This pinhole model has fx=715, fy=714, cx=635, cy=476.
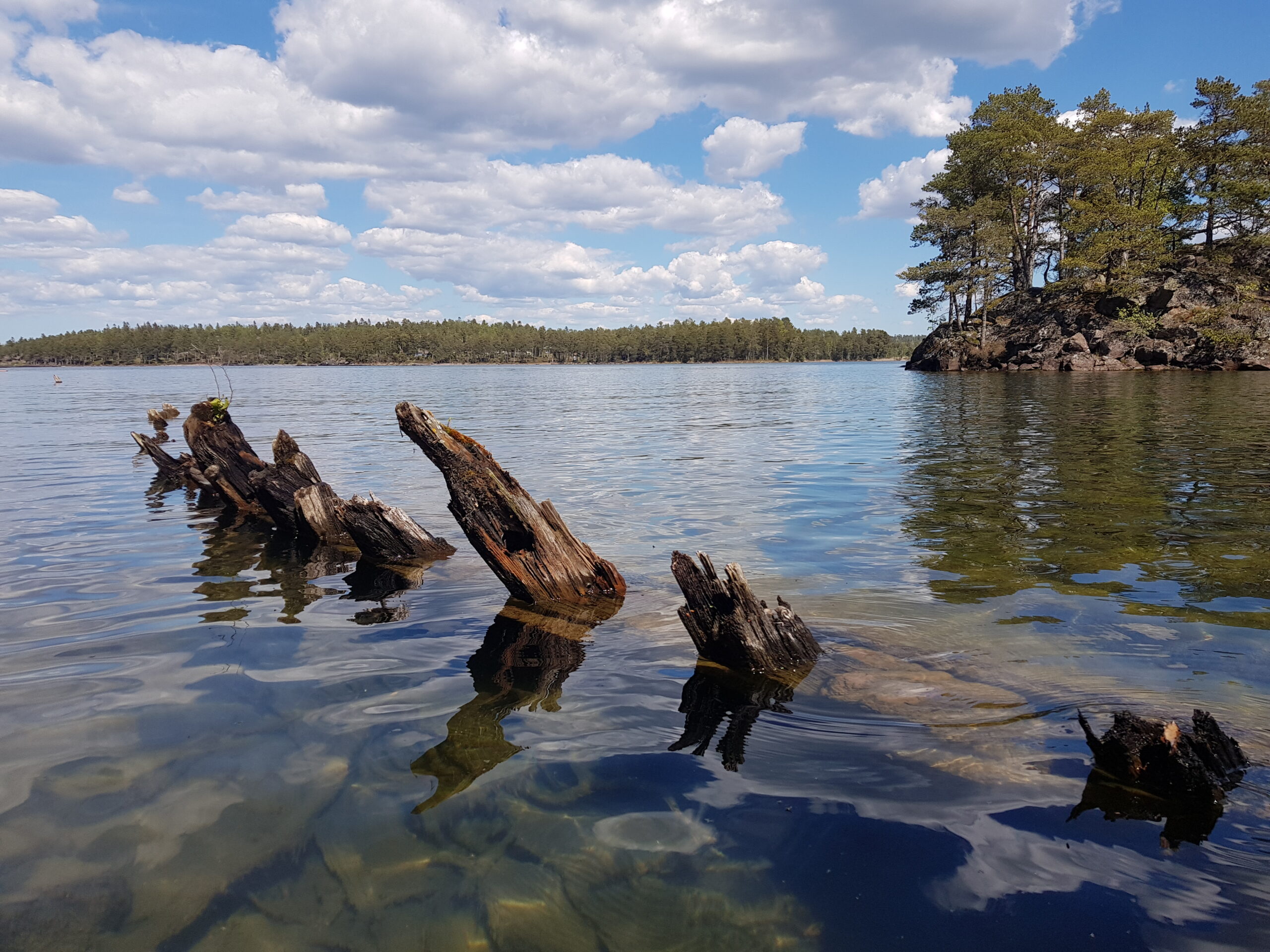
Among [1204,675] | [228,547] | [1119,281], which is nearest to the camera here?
[1204,675]

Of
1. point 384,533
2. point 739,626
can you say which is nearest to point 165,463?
point 384,533

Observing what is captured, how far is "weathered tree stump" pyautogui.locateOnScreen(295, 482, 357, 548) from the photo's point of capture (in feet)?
37.4

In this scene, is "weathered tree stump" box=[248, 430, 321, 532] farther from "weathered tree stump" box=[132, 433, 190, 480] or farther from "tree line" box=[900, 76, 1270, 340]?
"tree line" box=[900, 76, 1270, 340]

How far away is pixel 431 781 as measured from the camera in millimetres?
4531

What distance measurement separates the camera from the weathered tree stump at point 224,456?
14.0m

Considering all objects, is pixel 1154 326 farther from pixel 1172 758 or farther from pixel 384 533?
pixel 1172 758

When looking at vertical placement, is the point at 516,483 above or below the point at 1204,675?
above

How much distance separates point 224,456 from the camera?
1430 centimetres

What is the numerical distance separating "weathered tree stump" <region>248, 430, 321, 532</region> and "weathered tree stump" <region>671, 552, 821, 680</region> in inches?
318

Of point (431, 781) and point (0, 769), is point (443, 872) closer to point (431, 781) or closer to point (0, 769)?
point (431, 781)

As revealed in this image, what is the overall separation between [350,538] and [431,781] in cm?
797

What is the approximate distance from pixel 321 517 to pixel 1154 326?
66.2m

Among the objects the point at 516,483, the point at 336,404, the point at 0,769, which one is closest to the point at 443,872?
the point at 0,769

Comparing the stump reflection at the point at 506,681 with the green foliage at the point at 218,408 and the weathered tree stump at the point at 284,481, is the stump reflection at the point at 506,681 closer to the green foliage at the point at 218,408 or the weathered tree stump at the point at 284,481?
the weathered tree stump at the point at 284,481
